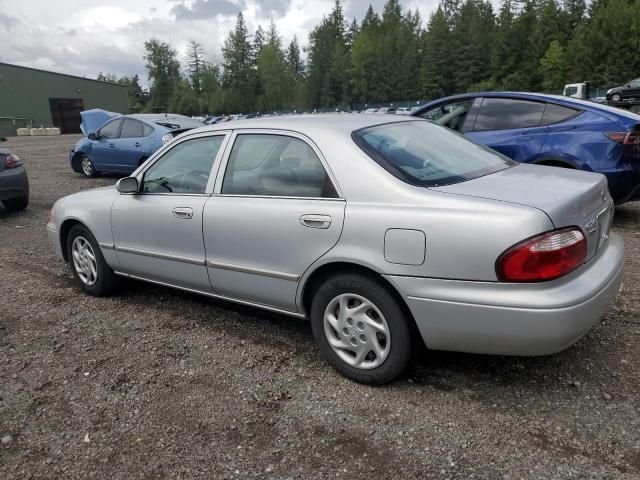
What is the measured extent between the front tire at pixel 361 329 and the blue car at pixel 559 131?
3.93 m

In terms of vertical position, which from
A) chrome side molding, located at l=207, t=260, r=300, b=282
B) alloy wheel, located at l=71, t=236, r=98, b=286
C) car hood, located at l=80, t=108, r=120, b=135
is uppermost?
car hood, located at l=80, t=108, r=120, b=135

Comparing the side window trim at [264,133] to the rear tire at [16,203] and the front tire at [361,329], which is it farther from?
the rear tire at [16,203]

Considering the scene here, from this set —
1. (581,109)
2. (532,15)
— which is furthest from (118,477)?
(532,15)

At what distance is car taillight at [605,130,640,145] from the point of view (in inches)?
217

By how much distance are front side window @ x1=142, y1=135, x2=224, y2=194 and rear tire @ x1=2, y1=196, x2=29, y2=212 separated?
19.0 feet

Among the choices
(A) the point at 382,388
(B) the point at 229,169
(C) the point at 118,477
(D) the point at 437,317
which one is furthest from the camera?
(B) the point at 229,169

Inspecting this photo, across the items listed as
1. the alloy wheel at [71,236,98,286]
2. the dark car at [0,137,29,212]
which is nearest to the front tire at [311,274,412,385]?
the alloy wheel at [71,236,98,286]

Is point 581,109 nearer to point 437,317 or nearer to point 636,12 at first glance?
point 437,317

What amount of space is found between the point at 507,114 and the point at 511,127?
0.65ft

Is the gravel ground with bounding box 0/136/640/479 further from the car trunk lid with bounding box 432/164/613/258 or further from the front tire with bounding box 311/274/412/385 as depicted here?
the car trunk lid with bounding box 432/164/613/258

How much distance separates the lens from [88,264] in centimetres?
473

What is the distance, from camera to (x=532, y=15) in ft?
259

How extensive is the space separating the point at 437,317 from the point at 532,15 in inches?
3518

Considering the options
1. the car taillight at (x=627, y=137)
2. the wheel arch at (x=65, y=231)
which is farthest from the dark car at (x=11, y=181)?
the car taillight at (x=627, y=137)
